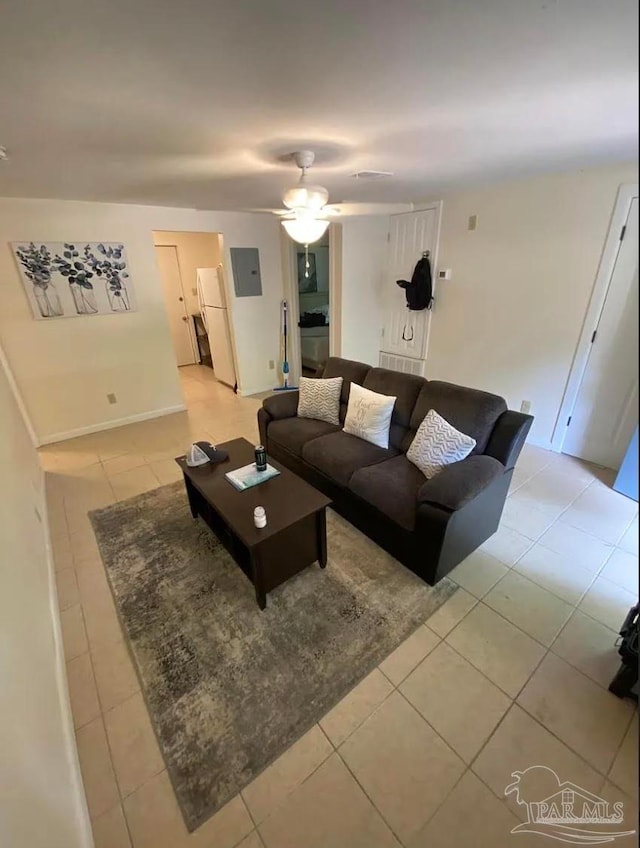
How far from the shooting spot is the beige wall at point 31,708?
35.9 inches

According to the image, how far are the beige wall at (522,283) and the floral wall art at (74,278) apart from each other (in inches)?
130

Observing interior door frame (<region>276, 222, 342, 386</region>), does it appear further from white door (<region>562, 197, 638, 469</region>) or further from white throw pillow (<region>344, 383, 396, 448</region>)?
white door (<region>562, 197, 638, 469</region>)

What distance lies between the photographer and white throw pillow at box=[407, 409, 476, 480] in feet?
6.75

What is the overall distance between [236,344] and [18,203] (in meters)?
2.36

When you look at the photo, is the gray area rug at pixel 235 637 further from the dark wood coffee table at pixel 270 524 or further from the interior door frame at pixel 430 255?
the interior door frame at pixel 430 255

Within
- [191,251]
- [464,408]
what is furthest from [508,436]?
[191,251]

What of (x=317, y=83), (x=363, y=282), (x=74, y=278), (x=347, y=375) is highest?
(x=317, y=83)

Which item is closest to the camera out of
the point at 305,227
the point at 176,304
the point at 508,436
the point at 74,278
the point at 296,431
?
the point at 508,436

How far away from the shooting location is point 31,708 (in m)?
1.12

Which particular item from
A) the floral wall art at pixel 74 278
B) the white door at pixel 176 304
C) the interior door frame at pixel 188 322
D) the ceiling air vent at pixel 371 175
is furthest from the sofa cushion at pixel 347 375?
the interior door frame at pixel 188 322

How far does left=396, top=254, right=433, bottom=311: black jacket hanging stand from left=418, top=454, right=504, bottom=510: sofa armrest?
2425 millimetres

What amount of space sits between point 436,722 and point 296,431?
6.18ft

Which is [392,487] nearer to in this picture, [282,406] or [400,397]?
[400,397]

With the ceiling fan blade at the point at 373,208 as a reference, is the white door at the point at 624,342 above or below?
below
